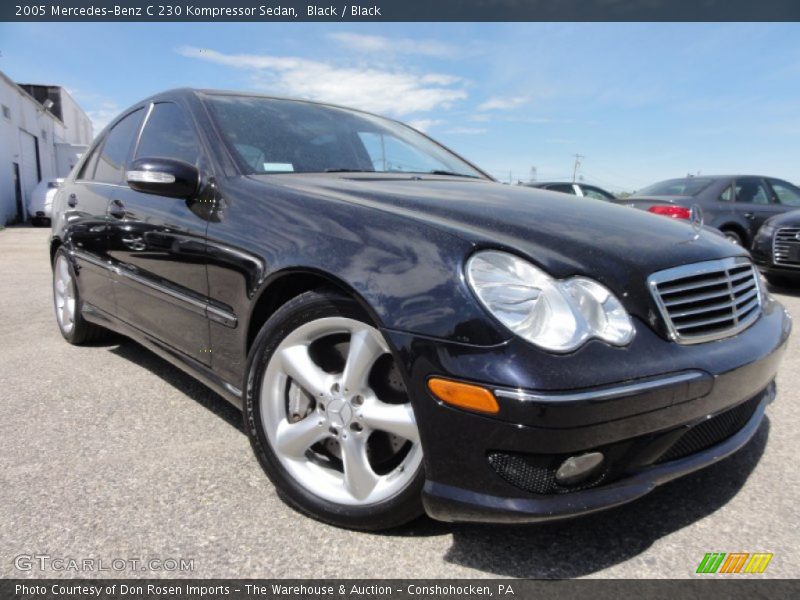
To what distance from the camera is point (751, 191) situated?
8656 mm

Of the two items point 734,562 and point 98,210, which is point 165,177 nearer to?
point 98,210

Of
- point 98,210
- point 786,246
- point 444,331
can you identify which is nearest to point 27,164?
point 98,210

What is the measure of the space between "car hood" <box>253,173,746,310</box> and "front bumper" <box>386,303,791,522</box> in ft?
0.80

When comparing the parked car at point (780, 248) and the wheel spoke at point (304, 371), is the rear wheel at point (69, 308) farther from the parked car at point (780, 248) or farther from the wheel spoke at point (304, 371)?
the parked car at point (780, 248)

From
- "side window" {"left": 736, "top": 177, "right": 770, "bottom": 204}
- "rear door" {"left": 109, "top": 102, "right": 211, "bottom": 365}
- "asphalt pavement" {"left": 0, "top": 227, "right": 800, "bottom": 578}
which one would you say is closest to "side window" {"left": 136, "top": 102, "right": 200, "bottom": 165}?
"rear door" {"left": 109, "top": 102, "right": 211, "bottom": 365}

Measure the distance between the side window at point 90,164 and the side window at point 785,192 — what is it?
876 centimetres

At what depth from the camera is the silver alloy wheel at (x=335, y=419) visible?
179 centimetres

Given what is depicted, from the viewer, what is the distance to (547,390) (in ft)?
4.91

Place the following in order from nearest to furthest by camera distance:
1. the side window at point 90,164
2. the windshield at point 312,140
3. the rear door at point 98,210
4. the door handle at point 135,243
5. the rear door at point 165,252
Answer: the rear door at point 165,252
the windshield at point 312,140
the door handle at point 135,243
the rear door at point 98,210
the side window at point 90,164

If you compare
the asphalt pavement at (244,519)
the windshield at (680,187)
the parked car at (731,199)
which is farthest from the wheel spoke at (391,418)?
the windshield at (680,187)

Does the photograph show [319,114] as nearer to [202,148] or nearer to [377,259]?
[202,148]

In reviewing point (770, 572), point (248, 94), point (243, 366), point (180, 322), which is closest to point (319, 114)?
point (248, 94)

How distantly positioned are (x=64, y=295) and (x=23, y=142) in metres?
22.6

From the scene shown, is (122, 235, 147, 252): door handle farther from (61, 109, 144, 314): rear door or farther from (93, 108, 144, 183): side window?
(93, 108, 144, 183): side window
